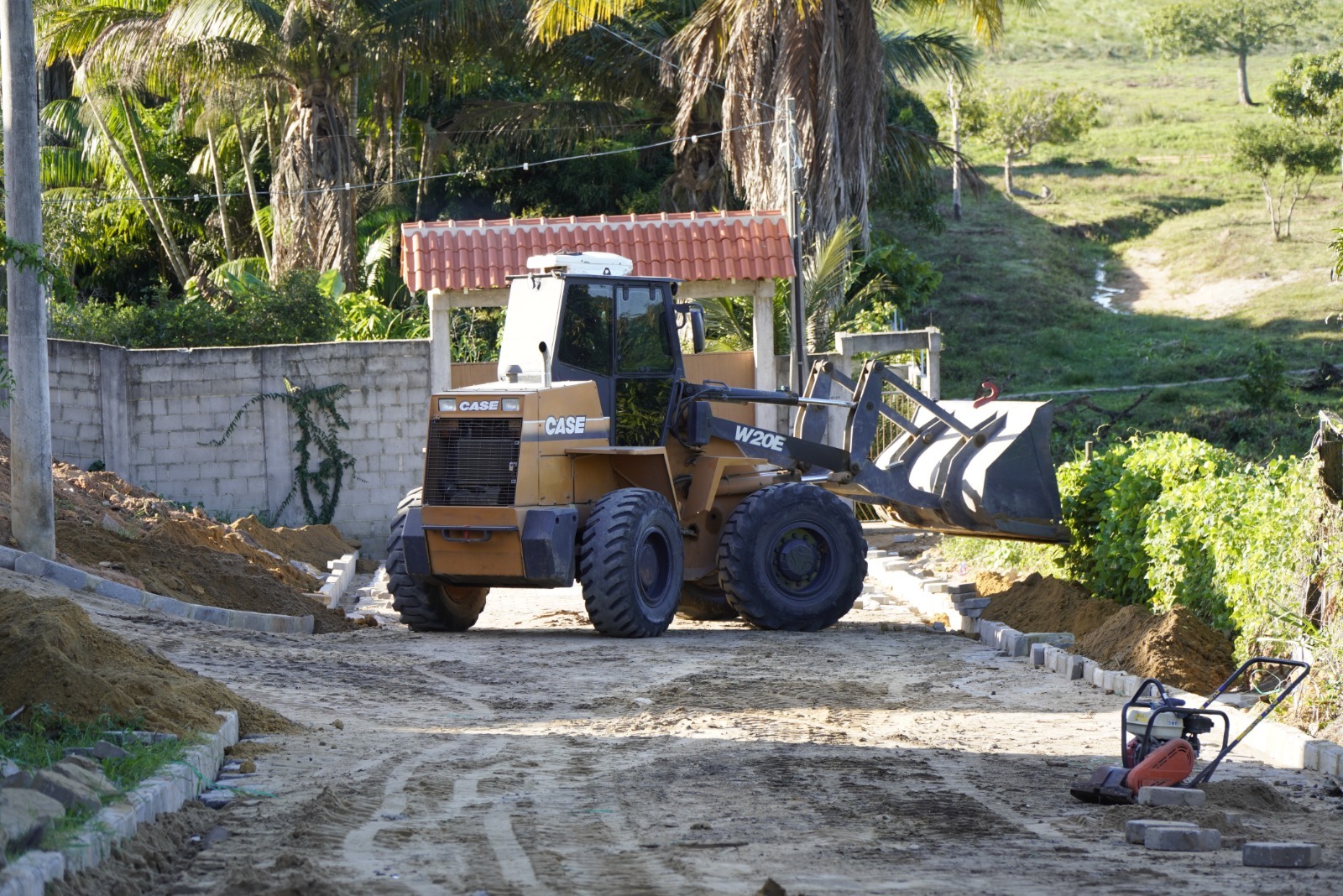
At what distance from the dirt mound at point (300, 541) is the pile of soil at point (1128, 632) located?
26.6ft

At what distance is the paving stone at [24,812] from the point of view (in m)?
5.50

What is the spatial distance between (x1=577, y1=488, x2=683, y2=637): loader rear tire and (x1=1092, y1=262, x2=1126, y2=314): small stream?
32330mm

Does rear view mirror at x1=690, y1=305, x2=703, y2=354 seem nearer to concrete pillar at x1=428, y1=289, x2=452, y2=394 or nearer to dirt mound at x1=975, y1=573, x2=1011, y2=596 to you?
dirt mound at x1=975, y1=573, x2=1011, y2=596

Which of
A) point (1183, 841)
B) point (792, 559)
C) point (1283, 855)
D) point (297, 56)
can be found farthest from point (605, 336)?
point (297, 56)

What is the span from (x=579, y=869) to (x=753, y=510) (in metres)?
7.92

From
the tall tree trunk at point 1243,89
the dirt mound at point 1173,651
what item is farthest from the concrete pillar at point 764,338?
the tall tree trunk at point 1243,89

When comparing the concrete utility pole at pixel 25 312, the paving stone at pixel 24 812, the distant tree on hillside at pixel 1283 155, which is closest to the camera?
the paving stone at pixel 24 812

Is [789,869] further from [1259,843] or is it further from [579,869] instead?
[1259,843]

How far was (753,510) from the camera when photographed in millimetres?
13695

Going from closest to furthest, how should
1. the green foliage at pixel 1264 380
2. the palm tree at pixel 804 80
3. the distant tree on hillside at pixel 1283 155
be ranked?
the palm tree at pixel 804 80 → the green foliage at pixel 1264 380 → the distant tree on hillside at pixel 1283 155

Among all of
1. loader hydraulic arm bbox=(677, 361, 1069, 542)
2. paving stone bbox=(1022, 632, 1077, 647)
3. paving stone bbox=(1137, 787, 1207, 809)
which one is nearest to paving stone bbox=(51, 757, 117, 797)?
paving stone bbox=(1137, 787, 1207, 809)

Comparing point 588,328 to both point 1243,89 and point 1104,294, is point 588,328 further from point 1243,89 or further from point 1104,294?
point 1243,89

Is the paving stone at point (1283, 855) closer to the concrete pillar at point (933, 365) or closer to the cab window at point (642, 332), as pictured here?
the cab window at point (642, 332)

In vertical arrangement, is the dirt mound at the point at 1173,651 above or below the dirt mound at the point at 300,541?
below
